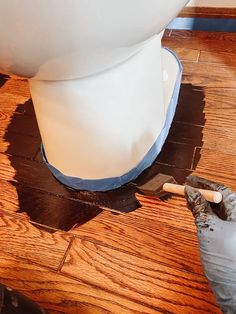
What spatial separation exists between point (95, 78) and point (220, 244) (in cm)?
31

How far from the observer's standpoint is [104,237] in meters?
0.63

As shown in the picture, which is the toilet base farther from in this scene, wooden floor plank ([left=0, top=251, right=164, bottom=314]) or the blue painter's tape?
the blue painter's tape

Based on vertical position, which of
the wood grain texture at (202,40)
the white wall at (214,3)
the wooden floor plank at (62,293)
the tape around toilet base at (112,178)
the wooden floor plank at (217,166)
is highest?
the white wall at (214,3)

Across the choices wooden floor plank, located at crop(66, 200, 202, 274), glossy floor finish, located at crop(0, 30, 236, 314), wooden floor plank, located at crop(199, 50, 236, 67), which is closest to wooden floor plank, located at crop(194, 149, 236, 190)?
glossy floor finish, located at crop(0, 30, 236, 314)

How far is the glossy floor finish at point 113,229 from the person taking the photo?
551 millimetres

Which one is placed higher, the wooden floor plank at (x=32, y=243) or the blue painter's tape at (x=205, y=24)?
the blue painter's tape at (x=205, y=24)

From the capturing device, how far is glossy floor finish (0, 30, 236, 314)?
55cm

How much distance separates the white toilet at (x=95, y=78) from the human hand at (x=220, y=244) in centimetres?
23

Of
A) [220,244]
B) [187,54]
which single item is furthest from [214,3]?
[220,244]

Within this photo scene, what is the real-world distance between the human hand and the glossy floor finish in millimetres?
112

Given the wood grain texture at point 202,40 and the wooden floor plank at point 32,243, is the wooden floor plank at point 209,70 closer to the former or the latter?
the wood grain texture at point 202,40

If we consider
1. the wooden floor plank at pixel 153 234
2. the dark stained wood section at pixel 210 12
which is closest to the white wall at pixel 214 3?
the dark stained wood section at pixel 210 12

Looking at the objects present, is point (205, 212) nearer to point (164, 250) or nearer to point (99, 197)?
point (164, 250)

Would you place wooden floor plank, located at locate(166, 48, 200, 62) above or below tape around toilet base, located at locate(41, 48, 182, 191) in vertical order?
above
